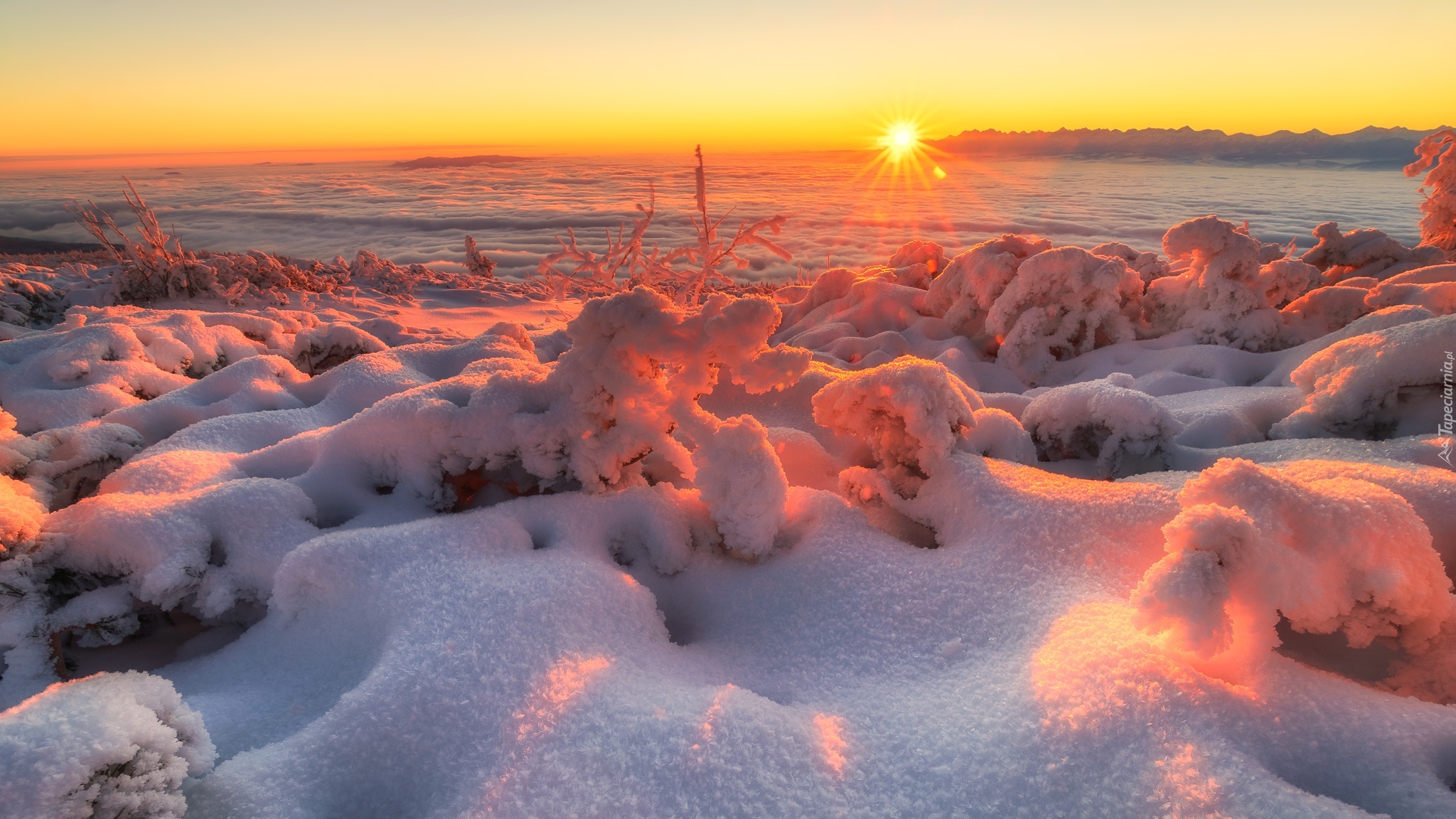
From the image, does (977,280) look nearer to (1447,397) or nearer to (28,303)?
(1447,397)

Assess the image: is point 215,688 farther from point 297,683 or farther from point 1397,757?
point 1397,757

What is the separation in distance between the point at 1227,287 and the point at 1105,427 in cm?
266

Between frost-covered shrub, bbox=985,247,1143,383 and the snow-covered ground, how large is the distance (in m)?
1.26

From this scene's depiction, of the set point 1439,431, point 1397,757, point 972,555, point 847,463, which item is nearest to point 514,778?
point 972,555

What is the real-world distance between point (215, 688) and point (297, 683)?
0.81 ft

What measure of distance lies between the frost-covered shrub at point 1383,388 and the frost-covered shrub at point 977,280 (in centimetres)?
238

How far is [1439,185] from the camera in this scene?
584cm

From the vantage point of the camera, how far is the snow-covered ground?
112 cm

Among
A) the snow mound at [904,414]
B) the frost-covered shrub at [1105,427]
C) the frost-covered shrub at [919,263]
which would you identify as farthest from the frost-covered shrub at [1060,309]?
the snow mound at [904,414]

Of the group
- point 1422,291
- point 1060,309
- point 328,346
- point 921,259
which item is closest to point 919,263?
point 921,259

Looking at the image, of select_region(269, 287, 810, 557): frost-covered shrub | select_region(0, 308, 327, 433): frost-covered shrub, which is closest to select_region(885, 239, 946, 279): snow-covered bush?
select_region(269, 287, 810, 557): frost-covered shrub

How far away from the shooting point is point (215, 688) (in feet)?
5.05

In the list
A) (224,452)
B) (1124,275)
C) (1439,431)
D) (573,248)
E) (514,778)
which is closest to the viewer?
(514,778)

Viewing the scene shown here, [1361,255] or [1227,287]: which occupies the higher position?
[1361,255]
